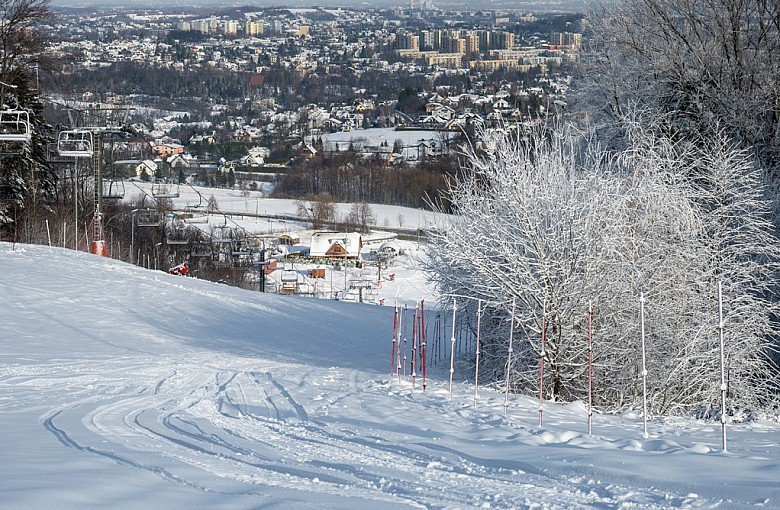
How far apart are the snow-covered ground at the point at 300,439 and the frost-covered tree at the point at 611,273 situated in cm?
136

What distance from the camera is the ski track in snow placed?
756 centimetres

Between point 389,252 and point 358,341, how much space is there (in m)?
40.8

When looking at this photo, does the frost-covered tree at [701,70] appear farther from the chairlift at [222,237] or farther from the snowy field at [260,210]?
the snowy field at [260,210]

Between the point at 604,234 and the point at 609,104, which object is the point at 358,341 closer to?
the point at 609,104

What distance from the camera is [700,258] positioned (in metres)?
16.6

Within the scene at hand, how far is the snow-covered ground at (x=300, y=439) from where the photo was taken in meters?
7.29

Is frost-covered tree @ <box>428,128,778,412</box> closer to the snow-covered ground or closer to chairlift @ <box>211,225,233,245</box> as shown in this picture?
the snow-covered ground

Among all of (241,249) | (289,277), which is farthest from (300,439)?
(289,277)

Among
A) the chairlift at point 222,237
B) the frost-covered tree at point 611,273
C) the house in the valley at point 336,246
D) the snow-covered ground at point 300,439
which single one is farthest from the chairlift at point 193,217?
the frost-covered tree at point 611,273

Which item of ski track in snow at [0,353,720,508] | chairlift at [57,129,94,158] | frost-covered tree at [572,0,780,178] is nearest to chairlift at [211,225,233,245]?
chairlift at [57,129,94,158]

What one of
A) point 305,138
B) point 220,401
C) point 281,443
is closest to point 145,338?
point 220,401

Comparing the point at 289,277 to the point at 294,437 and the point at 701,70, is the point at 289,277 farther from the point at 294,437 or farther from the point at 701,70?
the point at 294,437

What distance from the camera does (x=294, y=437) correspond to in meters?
10.0

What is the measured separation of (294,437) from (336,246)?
6047 cm
